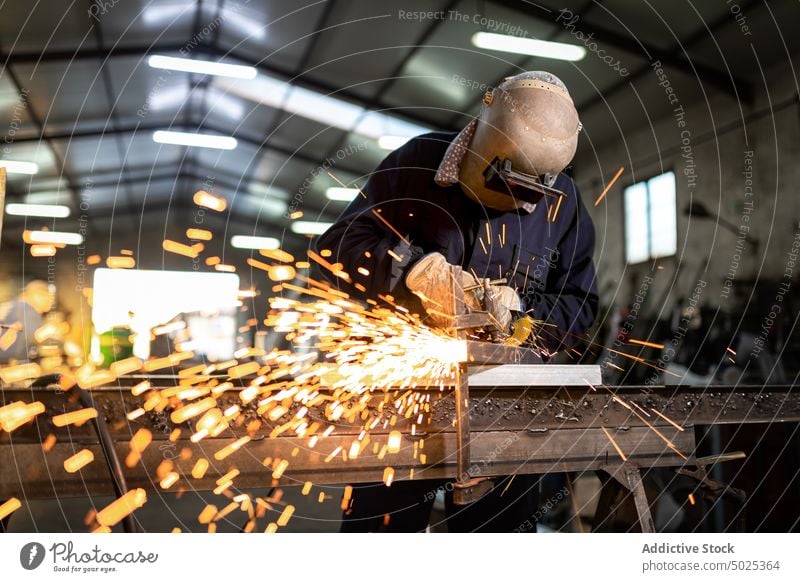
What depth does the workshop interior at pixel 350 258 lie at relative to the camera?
0.95 m

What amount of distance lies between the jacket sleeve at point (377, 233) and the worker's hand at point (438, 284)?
2.0 inches

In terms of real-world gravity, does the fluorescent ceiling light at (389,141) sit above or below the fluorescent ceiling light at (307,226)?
above

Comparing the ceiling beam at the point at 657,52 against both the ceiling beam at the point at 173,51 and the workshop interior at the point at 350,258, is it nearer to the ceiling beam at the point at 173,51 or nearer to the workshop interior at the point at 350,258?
the workshop interior at the point at 350,258

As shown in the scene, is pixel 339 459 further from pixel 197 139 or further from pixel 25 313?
pixel 197 139

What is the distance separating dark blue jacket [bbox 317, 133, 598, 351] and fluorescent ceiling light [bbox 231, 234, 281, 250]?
293 mm

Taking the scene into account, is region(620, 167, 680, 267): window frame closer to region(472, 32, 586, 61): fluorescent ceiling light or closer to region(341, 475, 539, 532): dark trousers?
region(472, 32, 586, 61): fluorescent ceiling light

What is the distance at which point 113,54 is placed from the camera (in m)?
1.17

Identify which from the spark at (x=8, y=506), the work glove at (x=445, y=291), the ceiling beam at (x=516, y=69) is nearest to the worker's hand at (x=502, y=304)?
the work glove at (x=445, y=291)

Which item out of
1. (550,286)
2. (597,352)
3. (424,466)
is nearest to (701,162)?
(597,352)

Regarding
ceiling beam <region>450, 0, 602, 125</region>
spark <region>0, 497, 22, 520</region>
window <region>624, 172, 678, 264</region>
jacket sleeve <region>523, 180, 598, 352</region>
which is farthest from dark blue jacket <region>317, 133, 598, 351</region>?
window <region>624, 172, 678, 264</region>

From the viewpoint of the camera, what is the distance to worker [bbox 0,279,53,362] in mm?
1084
